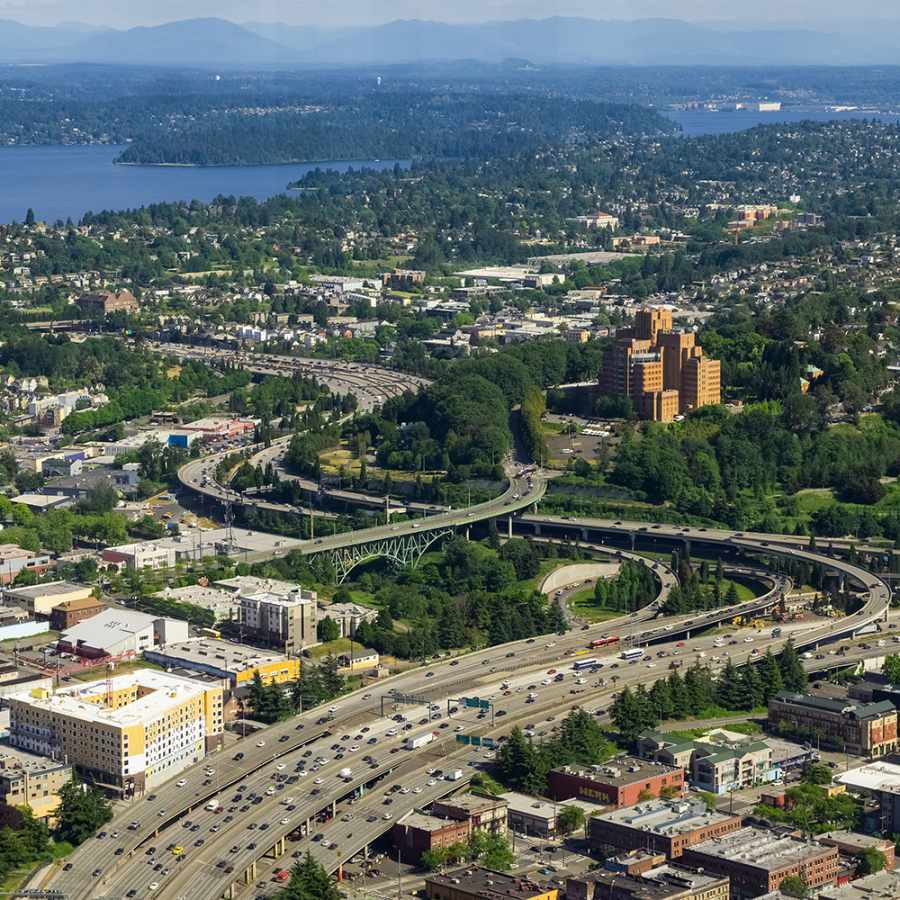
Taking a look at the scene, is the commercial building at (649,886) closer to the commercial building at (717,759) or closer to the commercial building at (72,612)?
the commercial building at (717,759)

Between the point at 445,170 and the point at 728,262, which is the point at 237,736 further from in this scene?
the point at 445,170

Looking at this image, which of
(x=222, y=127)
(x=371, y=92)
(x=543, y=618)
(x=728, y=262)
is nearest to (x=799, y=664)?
(x=543, y=618)

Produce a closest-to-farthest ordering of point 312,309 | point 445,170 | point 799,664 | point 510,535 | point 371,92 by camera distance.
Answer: point 799,664
point 510,535
point 312,309
point 445,170
point 371,92

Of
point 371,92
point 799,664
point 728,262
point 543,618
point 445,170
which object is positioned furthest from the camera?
point 371,92

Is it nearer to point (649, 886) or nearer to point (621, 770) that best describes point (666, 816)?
point (621, 770)

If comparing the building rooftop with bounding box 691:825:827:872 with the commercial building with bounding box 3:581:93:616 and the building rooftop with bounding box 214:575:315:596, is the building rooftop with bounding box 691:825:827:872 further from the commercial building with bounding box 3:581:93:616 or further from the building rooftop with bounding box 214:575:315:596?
the commercial building with bounding box 3:581:93:616

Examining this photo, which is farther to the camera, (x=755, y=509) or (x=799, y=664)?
(x=755, y=509)
